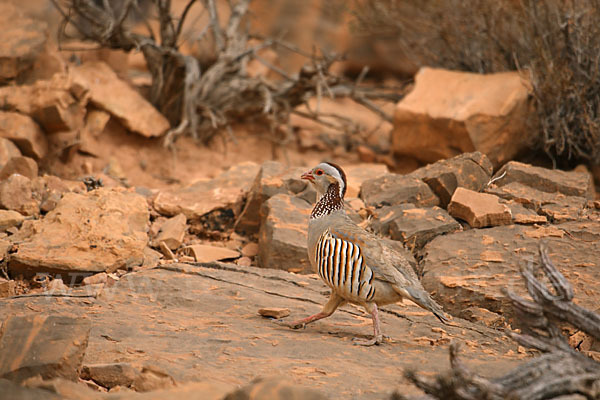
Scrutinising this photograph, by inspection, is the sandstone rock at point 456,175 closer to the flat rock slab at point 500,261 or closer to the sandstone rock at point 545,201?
the sandstone rock at point 545,201

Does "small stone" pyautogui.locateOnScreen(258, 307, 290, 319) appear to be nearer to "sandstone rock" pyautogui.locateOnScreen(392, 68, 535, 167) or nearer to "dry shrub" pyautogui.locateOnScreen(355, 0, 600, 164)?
"sandstone rock" pyautogui.locateOnScreen(392, 68, 535, 167)

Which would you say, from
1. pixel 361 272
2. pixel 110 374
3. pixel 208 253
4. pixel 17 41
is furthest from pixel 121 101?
pixel 110 374

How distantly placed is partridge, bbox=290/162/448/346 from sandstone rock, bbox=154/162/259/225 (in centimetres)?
256

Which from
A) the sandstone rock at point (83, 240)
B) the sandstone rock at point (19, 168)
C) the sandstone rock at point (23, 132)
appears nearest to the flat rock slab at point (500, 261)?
the sandstone rock at point (83, 240)

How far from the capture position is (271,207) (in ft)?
21.5

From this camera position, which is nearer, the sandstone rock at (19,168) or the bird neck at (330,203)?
the bird neck at (330,203)

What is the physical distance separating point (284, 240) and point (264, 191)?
1.00 meters

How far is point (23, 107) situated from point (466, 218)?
17.9 feet

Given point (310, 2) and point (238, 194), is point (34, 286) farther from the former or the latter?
point (310, 2)

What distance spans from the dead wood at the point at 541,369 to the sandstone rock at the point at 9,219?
4351 millimetres

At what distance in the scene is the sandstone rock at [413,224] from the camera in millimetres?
6152

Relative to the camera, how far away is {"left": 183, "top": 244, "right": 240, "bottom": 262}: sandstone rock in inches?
245

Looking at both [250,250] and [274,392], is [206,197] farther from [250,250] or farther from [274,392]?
[274,392]

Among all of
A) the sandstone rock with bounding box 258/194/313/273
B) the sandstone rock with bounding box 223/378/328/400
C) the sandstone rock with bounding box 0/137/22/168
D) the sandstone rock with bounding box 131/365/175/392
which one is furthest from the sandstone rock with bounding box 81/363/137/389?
the sandstone rock with bounding box 0/137/22/168
